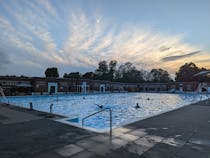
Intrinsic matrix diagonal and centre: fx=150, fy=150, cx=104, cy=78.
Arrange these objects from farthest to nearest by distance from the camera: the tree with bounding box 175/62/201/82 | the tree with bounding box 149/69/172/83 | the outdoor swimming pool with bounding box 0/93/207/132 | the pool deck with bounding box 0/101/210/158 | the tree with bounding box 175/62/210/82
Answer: the tree with bounding box 149/69/172/83
the tree with bounding box 175/62/201/82
the tree with bounding box 175/62/210/82
the outdoor swimming pool with bounding box 0/93/207/132
the pool deck with bounding box 0/101/210/158

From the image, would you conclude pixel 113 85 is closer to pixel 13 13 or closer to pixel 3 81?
pixel 3 81

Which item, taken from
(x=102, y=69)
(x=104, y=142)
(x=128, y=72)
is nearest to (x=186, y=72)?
(x=128, y=72)

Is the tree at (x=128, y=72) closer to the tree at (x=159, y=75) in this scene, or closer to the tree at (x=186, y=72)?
the tree at (x=159, y=75)

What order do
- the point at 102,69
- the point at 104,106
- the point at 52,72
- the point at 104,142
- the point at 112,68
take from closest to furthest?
1. the point at 104,142
2. the point at 104,106
3. the point at 52,72
4. the point at 102,69
5. the point at 112,68

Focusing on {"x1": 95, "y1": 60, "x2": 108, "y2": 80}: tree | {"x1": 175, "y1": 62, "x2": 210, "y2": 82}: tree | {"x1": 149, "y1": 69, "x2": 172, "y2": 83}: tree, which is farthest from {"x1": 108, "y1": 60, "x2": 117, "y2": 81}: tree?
{"x1": 175, "y1": 62, "x2": 210, "y2": 82}: tree

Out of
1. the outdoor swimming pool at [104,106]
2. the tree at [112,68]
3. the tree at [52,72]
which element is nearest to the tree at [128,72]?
the tree at [112,68]

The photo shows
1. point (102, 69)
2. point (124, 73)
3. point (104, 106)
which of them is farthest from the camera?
point (124, 73)

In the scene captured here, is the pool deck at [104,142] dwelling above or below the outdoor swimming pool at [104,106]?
above

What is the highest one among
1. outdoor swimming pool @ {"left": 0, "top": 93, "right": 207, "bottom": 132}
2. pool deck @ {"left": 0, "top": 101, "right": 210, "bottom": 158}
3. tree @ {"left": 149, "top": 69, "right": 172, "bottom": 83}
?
tree @ {"left": 149, "top": 69, "right": 172, "bottom": 83}

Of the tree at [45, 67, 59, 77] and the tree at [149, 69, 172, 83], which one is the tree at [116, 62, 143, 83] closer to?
the tree at [149, 69, 172, 83]

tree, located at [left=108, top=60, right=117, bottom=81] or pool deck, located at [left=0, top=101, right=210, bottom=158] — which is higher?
tree, located at [left=108, top=60, right=117, bottom=81]

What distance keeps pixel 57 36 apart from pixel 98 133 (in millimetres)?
12465

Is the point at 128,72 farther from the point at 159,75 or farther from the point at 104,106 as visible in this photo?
the point at 104,106

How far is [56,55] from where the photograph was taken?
20625 millimetres
